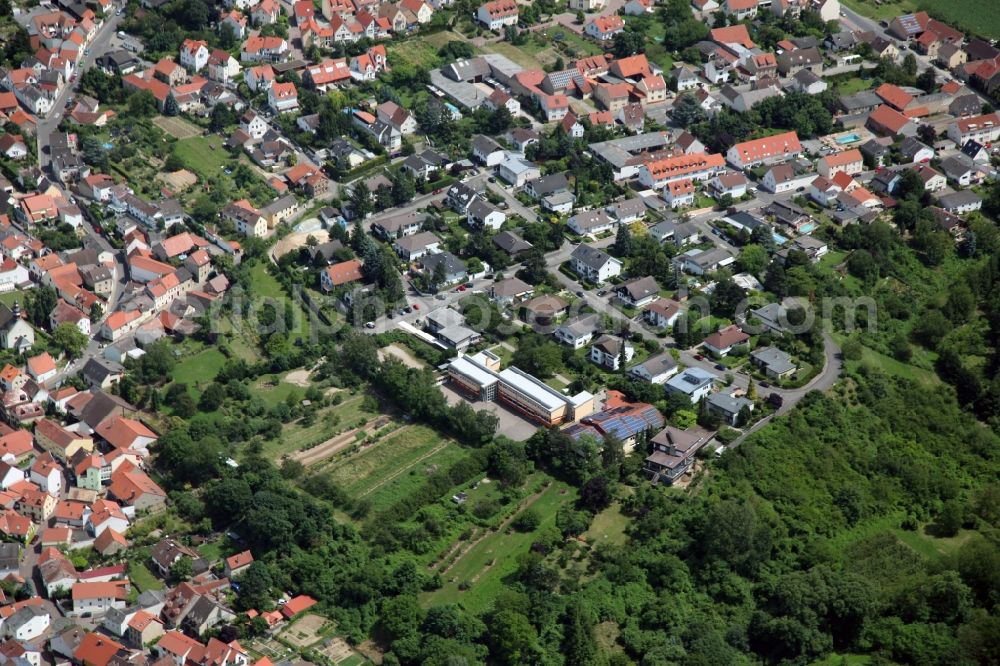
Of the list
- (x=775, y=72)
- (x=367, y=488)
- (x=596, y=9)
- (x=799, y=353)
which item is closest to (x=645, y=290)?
(x=799, y=353)

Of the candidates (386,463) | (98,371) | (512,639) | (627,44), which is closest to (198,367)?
(98,371)

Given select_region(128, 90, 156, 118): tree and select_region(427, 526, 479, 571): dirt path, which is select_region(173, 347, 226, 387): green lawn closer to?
select_region(427, 526, 479, 571): dirt path

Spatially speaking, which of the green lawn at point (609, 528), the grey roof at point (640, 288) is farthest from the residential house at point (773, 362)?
the green lawn at point (609, 528)

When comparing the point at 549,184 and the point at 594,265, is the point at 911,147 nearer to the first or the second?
the point at 549,184

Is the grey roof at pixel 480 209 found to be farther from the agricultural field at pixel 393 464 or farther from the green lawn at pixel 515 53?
the green lawn at pixel 515 53

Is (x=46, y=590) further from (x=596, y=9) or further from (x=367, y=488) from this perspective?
(x=596, y=9)

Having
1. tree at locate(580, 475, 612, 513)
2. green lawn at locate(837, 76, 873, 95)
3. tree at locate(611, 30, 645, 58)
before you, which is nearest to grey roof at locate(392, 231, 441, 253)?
tree at locate(580, 475, 612, 513)
